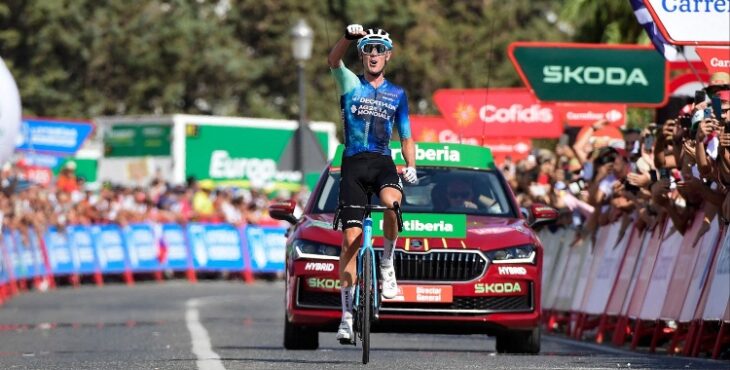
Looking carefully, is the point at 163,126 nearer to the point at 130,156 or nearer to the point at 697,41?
the point at 130,156

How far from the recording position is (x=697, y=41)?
16.9 metres

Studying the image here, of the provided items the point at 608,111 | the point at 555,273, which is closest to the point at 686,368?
the point at 555,273

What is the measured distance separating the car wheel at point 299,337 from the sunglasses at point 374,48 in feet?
10.6

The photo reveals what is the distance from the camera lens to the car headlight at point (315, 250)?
15.7 meters

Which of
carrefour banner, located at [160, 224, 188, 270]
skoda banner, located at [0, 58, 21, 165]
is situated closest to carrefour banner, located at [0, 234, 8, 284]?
carrefour banner, located at [160, 224, 188, 270]

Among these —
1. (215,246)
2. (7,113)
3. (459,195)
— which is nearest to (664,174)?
(459,195)

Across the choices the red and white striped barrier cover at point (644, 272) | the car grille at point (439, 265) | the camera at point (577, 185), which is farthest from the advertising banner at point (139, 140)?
the car grille at point (439, 265)

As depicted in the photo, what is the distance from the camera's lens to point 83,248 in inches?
1468

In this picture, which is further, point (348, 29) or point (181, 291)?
point (181, 291)

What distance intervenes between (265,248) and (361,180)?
87.8 feet

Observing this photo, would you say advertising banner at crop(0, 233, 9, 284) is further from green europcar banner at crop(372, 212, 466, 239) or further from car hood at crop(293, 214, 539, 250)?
green europcar banner at crop(372, 212, 466, 239)

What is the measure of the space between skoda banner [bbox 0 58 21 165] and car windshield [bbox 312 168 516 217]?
10.7 ft

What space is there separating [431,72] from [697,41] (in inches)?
2177

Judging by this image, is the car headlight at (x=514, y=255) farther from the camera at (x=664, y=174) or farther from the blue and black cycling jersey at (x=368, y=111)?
the blue and black cycling jersey at (x=368, y=111)
